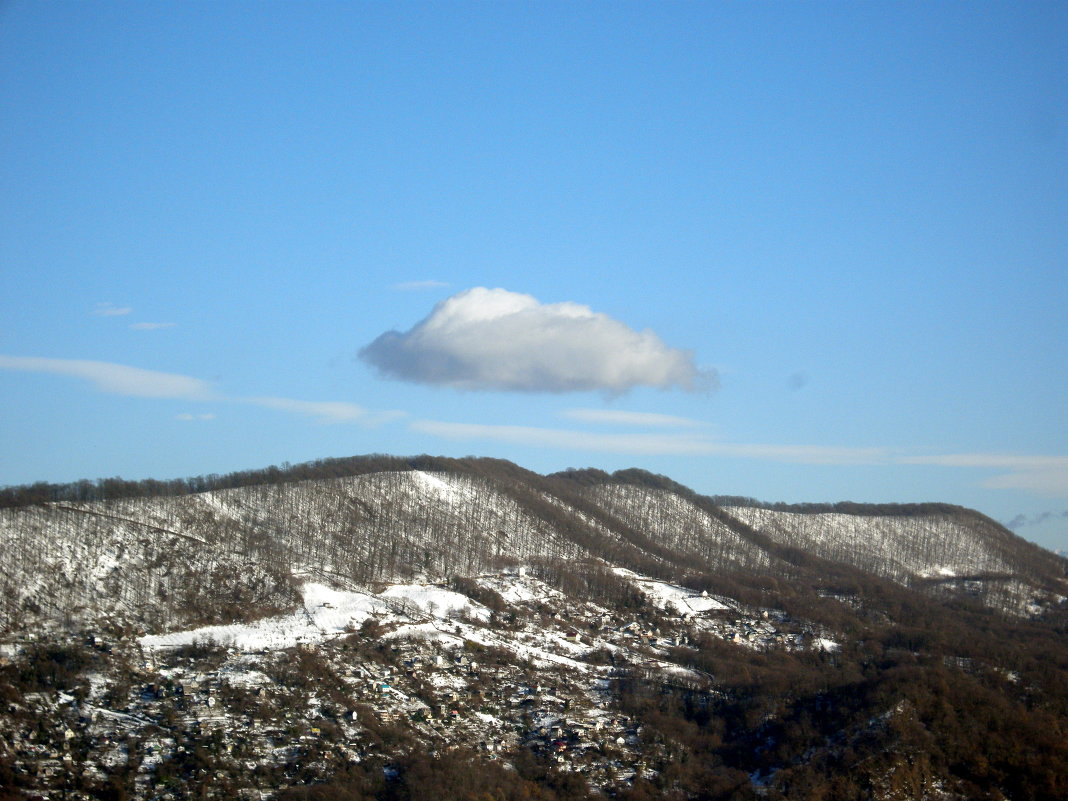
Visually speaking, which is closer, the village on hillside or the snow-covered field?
the village on hillside

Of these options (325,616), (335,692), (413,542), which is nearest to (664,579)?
(413,542)

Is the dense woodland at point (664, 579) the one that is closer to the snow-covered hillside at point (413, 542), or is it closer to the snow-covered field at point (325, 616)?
the snow-covered hillside at point (413, 542)

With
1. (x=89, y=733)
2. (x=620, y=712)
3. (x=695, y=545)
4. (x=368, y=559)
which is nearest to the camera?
(x=89, y=733)

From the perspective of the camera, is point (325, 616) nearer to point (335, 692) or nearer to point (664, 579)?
Answer: point (335, 692)

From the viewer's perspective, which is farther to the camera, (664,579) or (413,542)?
(664,579)

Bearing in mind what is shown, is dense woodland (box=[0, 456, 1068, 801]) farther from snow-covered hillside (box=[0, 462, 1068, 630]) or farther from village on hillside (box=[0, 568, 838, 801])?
village on hillside (box=[0, 568, 838, 801])

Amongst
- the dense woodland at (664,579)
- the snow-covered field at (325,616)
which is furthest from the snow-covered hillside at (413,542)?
the snow-covered field at (325,616)

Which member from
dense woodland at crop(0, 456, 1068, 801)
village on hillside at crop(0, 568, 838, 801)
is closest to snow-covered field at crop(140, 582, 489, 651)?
village on hillside at crop(0, 568, 838, 801)

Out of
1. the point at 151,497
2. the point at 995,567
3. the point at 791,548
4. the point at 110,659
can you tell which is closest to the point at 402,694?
the point at 110,659

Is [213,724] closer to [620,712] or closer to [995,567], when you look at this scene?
[620,712]

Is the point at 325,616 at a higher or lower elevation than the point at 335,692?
higher

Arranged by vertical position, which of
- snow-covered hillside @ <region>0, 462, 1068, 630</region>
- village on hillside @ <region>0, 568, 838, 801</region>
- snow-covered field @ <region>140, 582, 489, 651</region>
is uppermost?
snow-covered hillside @ <region>0, 462, 1068, 630</region>
